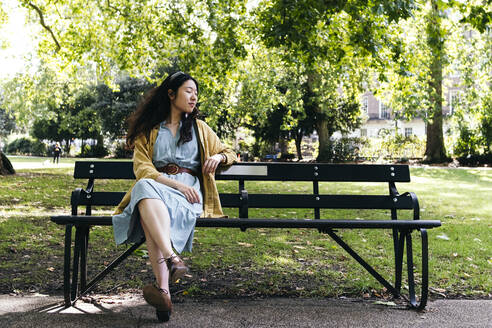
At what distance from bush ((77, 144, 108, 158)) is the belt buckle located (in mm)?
40159

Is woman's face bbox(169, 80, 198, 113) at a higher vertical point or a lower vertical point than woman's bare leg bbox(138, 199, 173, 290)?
higher

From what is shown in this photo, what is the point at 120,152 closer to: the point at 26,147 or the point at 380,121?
the point at 26,147

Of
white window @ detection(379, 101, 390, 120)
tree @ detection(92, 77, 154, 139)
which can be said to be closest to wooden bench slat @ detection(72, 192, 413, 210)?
tree @ detection(92, 77, 154, 139)

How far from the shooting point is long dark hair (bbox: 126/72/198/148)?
12.1ft

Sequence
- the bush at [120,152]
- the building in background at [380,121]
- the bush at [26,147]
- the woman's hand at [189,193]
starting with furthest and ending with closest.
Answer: the building in background at [380,121]
the bush at [26,147]
the bush at [120,152]
the woman's hand at [189,193]

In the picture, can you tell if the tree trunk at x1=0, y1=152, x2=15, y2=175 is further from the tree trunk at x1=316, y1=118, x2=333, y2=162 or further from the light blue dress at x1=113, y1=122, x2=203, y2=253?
the tree trunk at x1=316, y1=118, x2=333, y2=162

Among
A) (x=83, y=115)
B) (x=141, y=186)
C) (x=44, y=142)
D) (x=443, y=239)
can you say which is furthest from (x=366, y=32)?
(x=44, y=142)

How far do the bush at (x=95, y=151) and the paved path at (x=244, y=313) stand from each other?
4030 centimetres

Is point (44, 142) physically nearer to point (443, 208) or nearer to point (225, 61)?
point (225, 61)

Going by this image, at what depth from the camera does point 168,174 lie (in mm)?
3621

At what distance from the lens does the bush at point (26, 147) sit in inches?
1892

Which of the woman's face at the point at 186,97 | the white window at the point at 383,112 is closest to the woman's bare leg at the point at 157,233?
the woman's face at the point at 186,97

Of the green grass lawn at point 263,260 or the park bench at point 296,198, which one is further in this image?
the green grass lawn at point 263,260

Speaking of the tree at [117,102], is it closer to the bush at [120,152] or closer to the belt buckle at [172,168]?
the bush at [120,152]
